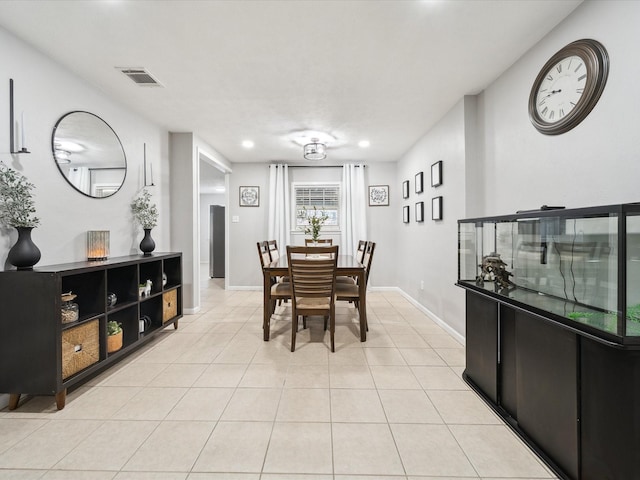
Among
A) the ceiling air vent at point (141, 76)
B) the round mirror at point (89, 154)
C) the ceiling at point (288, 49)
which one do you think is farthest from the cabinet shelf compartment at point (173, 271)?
the ceiling air vent at point (141, 76)

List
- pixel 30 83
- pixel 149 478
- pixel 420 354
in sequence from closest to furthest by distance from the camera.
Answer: pixel 149 478, pixel 30 83, pixel 420 354

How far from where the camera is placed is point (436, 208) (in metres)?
3.58

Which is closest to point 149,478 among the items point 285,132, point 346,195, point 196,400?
point 196,400

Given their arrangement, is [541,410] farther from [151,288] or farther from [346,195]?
[346,195]

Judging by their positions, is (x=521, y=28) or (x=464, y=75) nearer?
(x=521, y=28)

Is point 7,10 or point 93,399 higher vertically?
point 7,10

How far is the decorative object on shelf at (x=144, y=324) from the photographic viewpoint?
2.78m

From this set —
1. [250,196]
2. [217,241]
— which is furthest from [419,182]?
[217,241]

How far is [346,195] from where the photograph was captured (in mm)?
5664

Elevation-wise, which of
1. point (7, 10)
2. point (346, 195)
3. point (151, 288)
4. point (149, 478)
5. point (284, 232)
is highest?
point (7, 10)

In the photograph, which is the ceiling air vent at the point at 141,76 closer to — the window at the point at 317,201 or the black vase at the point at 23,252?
the black vase at the point at 23,252

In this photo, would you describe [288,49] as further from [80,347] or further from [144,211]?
[80,347]

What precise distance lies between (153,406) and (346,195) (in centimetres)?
454

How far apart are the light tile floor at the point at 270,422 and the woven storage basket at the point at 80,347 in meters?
0.23
